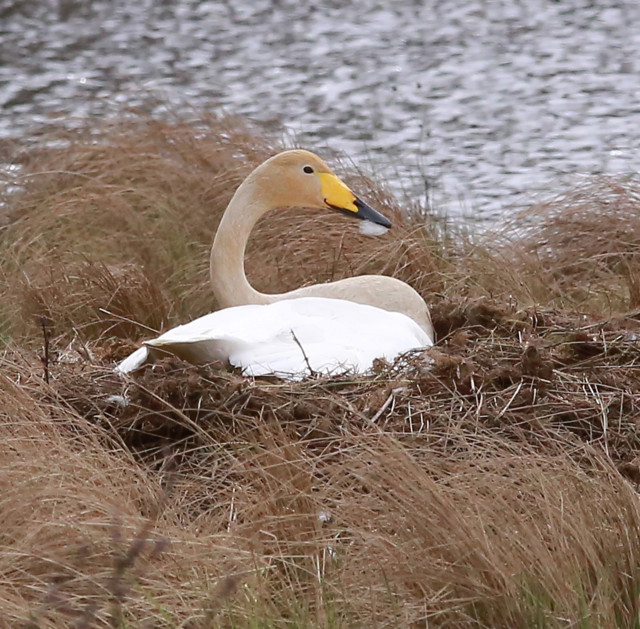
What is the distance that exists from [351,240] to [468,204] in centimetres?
283

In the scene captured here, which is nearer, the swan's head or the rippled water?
the swan's head

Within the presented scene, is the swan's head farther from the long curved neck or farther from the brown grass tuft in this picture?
the brown grass tuft

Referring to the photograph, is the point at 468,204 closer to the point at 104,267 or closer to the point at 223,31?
the point at 104,267

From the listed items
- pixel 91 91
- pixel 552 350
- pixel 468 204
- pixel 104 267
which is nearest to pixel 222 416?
pixel 552 350

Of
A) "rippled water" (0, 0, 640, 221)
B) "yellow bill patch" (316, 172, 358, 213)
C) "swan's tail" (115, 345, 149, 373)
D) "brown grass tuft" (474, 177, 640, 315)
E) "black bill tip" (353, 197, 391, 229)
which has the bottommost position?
"rippled water" (0, 0, 640, 221)

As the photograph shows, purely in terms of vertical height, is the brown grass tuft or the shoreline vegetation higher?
the shoreline vegetation

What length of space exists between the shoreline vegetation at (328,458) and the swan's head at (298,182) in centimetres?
74

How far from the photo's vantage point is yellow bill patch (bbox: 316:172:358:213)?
6.01 metres

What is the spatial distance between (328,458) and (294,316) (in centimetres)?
92

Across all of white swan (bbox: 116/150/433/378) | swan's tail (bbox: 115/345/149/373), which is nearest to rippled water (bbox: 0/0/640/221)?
white swan (bbox: 116/150/433/378)

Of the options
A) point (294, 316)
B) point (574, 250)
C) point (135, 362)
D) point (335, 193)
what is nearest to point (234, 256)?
point (335, 193)

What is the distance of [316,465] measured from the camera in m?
4.09

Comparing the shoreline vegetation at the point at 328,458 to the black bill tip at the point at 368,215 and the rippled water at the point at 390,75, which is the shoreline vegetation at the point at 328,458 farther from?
the rippled water at the point at 390,75

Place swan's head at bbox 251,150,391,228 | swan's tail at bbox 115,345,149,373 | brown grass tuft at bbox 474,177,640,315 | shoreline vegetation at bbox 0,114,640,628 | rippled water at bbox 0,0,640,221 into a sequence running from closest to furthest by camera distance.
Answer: shoreline vegetation at bbox 0,114,640,628, swan's tail at bbox 115,345,149,373, swan's head at bbox 251,150,391,228, brown grass tuft at bbox 474,177,640,315, rippled water at bbox 0,0,640,221
